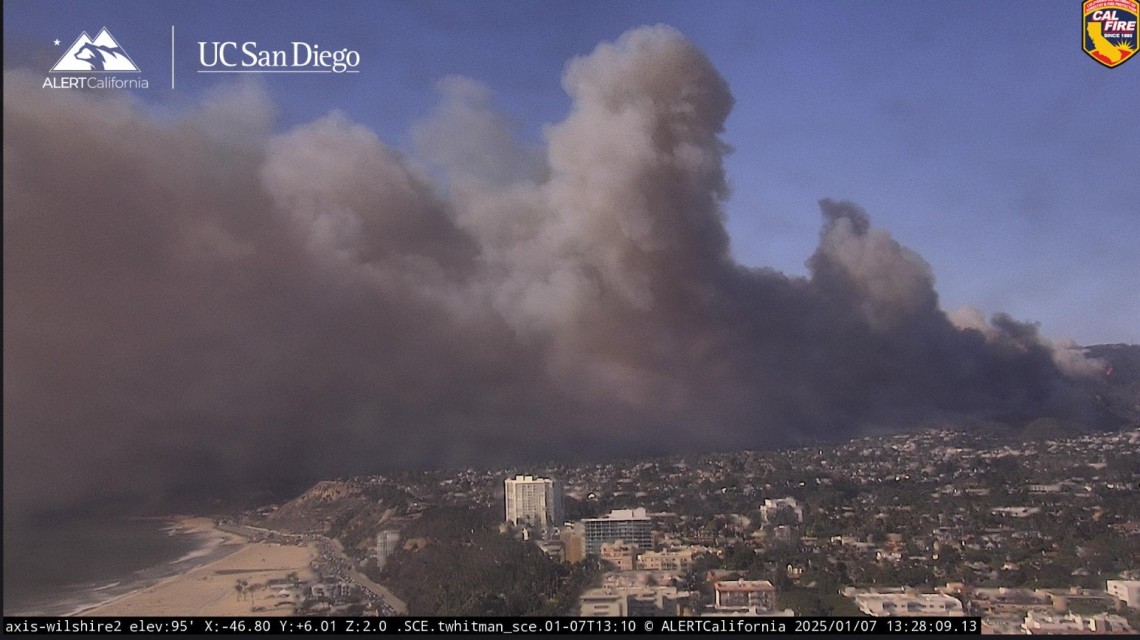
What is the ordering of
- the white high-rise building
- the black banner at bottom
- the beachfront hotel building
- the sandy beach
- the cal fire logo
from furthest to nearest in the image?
the white high-rise building < the beachfront hotel building < the cal fire logo < the sandy beach < the black banner at bottom

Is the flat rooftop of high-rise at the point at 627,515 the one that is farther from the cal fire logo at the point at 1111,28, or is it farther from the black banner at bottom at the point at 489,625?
the cal fire logo at the point at 1111,28

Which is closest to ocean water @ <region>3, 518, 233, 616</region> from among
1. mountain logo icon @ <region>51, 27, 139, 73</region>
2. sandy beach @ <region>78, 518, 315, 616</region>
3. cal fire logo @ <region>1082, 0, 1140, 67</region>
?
sandy beach @ <region>78, 518, 315, 616</region>

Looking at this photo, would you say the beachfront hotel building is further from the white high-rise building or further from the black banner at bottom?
the black banner at bottom

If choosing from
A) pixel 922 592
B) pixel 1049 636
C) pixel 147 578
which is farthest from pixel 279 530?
pixel 1049 636

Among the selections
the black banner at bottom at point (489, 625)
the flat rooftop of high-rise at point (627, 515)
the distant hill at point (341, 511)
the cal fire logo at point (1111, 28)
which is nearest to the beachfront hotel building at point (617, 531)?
the flat rooftop of high-rise at point (627, 515)

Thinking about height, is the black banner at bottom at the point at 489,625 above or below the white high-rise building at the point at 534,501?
below
